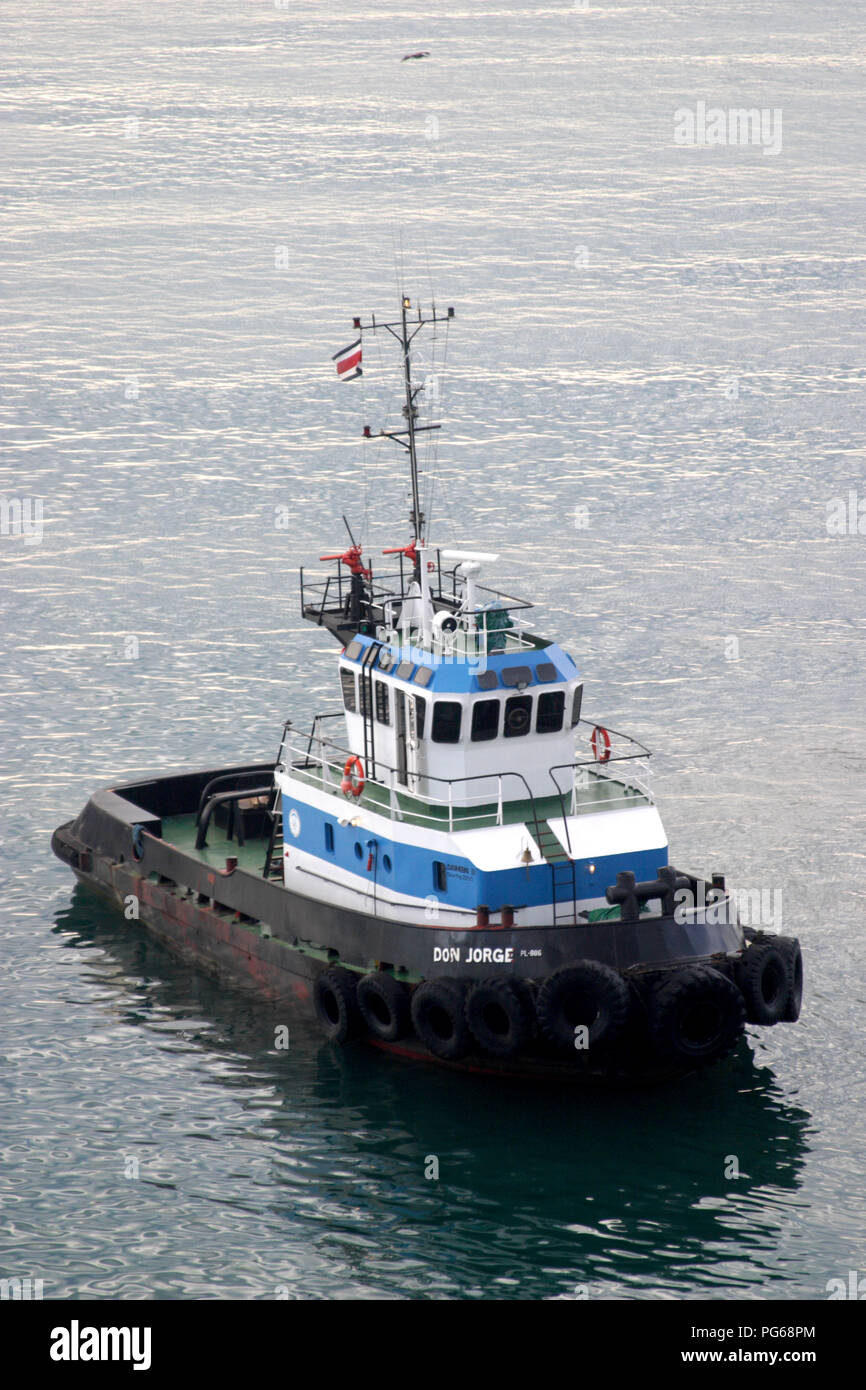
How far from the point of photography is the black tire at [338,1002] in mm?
27375

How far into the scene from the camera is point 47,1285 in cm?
2258

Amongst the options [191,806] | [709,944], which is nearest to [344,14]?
[191,806]

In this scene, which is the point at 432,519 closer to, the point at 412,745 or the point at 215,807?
the point at 215,807

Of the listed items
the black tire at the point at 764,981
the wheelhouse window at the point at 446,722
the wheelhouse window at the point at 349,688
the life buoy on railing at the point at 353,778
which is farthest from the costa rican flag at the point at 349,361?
the black tire at the point at 764,981

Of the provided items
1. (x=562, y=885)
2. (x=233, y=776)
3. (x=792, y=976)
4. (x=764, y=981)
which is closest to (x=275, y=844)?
(x=233, y=776)

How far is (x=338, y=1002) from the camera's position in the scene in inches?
1079

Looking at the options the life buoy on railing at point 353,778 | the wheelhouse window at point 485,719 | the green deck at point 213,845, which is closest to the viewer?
the wheelhouse window at point 485,719

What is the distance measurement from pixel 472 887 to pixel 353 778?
3.24 m

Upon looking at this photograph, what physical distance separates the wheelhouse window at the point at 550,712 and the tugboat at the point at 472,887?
0.03 meters

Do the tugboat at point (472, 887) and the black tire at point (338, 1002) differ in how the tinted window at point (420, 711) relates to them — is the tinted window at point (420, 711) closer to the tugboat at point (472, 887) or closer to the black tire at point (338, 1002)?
the tugboat at point (472, 887)

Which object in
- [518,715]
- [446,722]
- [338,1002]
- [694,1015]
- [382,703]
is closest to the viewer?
[694,1015]

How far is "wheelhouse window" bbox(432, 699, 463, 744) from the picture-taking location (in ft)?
90.7

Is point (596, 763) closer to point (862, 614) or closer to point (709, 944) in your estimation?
point (709, 944)

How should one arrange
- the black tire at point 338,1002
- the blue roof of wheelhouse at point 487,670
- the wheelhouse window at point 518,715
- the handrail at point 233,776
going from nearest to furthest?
the black tire at point 338,1002 → the blue roof of wheelhouse at point 487,670 → the wheelhouse window at point 518,715 → the handrail at point 233,776
